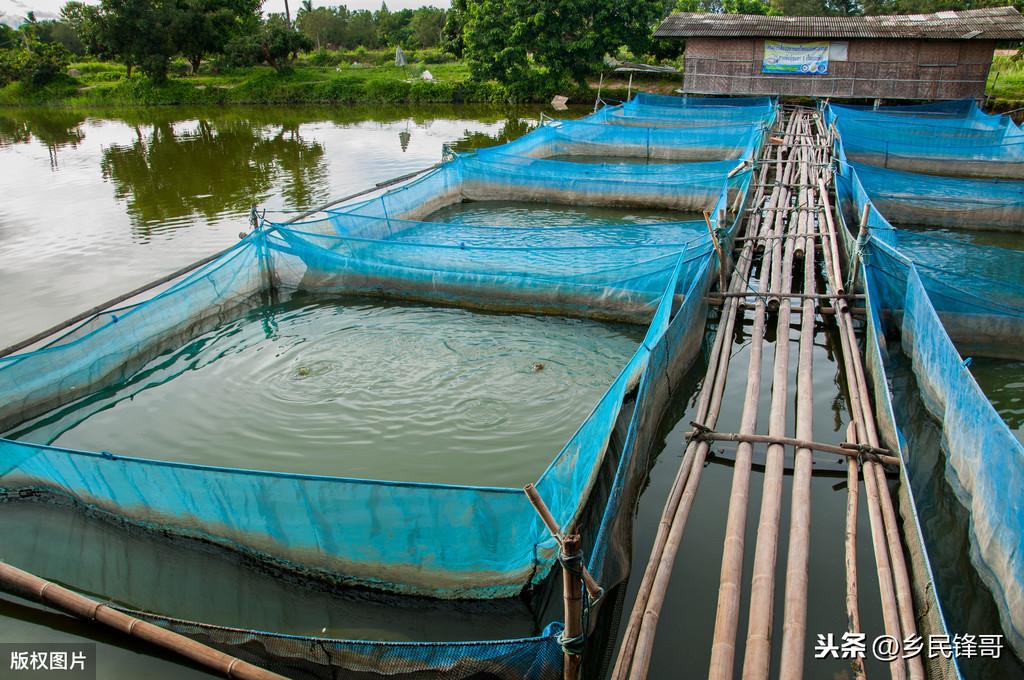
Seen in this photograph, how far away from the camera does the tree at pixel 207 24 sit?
113 ft

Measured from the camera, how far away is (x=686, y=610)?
4094mm

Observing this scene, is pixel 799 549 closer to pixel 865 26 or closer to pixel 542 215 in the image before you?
pixel 542 215

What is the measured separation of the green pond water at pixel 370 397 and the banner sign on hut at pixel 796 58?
59.4ft

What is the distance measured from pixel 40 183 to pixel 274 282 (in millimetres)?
12313

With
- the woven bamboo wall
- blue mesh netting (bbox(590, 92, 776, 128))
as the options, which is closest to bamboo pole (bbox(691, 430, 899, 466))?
blue mesh netting (bbox(590, 92, 776, 128))

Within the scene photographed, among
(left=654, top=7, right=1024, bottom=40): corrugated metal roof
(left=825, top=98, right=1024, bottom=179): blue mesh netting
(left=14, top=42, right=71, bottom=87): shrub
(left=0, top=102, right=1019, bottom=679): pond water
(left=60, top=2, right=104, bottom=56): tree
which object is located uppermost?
(left=60, top=2, right=104, bottom=56): tree

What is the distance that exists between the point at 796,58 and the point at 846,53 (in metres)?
1.43

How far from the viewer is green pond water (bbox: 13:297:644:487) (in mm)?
5699

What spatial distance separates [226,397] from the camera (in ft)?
22.1

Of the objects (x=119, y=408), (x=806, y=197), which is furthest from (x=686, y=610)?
(x=806, y=197)

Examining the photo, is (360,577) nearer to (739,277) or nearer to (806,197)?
(739,277)

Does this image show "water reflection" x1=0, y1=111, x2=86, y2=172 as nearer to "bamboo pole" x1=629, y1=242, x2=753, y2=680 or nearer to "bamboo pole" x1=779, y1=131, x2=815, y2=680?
"bamboo pole" x1=629, y1=242, x2=753, y2=680

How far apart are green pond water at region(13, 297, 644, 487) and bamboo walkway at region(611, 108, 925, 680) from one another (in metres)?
1.28

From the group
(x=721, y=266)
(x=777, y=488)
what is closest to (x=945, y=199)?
(x=721, y=266)
